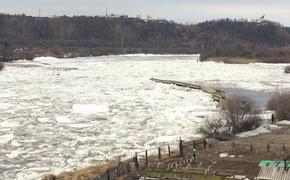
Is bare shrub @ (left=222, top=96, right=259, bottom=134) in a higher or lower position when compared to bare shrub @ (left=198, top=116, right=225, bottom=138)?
higher

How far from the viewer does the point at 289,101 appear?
25156mm

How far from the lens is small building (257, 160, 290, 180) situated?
1334 centimetres

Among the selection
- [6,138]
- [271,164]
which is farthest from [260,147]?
[6,138]

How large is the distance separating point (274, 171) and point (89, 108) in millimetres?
17803

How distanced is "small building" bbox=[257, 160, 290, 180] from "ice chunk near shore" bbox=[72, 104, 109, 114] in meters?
15.8

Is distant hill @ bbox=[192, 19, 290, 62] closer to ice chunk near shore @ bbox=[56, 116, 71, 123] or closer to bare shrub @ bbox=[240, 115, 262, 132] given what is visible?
ice chunk near shore @ bbox=[56, 116, 71, 123]

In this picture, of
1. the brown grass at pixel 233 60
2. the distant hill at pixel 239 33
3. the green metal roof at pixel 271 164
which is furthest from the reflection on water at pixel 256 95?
the distant hill at pixel 239 33

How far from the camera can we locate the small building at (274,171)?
13.3 meters

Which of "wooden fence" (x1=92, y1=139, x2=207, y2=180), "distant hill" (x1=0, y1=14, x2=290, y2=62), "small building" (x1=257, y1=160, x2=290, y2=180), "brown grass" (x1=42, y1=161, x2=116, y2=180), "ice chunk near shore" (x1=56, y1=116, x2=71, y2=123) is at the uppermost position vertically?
"distant hill" (x1=0, y1=14, x2=290, y2=62)

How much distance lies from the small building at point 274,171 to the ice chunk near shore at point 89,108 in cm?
1576

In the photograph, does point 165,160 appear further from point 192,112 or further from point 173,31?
point 173,31

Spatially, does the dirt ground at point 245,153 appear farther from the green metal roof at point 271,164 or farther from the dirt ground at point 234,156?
the green metal roof at point 271,164

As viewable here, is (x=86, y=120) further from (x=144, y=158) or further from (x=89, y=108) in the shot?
(x=144, y=158)

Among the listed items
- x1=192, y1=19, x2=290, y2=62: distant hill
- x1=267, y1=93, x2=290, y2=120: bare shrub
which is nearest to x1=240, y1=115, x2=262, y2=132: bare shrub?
x1=267, y1=93, x2=290, y2=120: bare shrub
